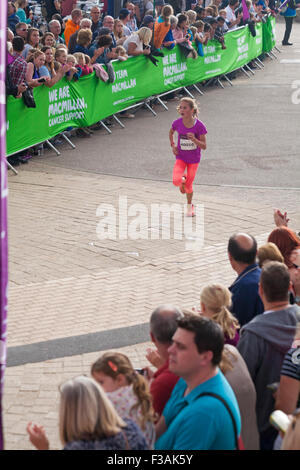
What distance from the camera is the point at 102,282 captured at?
359 inches

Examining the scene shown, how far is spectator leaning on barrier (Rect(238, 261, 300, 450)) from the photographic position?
4812 millimetres

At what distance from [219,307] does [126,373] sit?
3.65ft

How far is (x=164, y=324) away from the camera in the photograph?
4.66 meters

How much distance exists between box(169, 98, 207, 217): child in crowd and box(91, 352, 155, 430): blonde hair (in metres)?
7.32

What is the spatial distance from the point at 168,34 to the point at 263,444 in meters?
15.6

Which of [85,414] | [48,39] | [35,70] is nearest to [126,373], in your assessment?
[85,414]

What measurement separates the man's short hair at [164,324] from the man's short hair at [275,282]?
2.14ft

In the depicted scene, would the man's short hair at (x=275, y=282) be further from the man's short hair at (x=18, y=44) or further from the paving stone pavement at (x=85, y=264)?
the man's short hair at (x=18, y=44)

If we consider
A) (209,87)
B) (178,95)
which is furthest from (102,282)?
(209,87)

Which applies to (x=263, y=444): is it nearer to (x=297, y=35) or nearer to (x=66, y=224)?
(x=66, y=224)

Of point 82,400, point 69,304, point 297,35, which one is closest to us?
point 82,400

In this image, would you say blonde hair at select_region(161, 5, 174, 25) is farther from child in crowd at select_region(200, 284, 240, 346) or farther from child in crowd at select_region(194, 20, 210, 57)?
child in crowd at select_region(200, 284, 240, 346)

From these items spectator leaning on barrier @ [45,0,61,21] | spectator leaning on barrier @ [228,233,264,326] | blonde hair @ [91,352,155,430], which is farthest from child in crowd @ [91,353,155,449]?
spectator leaning on barrier @ [45,0,61,21]

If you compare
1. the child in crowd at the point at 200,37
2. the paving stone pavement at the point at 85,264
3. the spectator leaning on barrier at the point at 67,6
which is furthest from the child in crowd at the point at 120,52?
the spectator leaning on barrier at the point at 67,6
